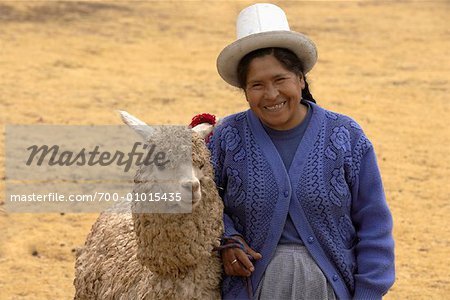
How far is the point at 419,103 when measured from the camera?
1198cm

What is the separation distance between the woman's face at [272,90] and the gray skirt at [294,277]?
0.50 metres

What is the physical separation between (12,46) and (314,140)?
11.8 metres

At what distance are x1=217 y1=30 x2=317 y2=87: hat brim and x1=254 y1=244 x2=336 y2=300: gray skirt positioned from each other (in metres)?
0.73

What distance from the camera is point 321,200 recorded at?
3297mm

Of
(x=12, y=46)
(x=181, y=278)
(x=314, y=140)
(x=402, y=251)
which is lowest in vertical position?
(x=12, y=46)

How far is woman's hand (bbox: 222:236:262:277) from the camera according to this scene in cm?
332

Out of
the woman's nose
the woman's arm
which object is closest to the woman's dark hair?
the woman's nose

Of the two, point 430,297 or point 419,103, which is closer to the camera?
point 430,297

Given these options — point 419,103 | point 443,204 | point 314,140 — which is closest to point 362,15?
point 419,103

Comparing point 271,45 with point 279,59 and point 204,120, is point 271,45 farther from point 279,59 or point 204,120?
point 204,120

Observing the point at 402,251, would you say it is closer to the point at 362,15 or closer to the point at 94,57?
the point at 94,57

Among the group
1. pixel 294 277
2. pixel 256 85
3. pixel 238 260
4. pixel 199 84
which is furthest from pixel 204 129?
pixel 199 84

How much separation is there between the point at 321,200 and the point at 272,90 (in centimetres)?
46

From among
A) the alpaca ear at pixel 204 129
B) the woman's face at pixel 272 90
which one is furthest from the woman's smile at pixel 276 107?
the alpaca ear at pixel 204 129
